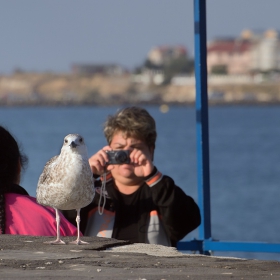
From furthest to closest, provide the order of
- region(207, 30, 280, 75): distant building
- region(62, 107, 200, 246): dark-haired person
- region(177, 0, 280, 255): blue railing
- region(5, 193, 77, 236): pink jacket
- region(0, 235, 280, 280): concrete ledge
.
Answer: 1. region(207, 30, 280, 75): distant building
2. region(177, 0, 280, 255): blue railing
3. region(62, 107, 200, 246): dark-haired person
4. region(5, 193, 77, 236): pink jacket
5. region(0, 235, 280, 280): concrete ledge

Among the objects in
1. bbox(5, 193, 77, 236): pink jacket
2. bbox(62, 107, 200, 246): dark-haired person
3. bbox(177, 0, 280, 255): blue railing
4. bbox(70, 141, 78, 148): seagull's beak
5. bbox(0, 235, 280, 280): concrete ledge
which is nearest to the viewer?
bbox(0, 235, 280, 280): concrete ledge

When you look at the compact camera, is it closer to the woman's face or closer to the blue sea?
the woman's face

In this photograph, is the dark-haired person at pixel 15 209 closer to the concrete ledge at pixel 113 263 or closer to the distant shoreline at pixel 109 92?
the concrete ledge at pixel 113 263

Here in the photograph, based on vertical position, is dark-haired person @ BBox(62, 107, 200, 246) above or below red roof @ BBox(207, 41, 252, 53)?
below

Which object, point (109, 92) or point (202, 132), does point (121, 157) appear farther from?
point (109, 92)

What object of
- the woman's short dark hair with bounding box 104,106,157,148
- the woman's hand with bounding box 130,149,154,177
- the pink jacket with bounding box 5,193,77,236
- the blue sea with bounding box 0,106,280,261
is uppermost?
the woman's short dark hair with bounding box 104,106,157,148

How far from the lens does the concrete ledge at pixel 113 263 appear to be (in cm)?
239

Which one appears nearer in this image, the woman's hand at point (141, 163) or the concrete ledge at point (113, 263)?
the concrete ledge at point (113, 263)

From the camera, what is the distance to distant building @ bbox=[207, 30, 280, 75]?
11144 cm

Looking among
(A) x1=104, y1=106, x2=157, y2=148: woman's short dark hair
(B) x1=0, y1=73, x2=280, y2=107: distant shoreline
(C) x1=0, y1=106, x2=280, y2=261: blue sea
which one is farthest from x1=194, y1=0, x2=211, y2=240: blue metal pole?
(B) x1=0, y1=73, x2=280, y2=107: distant shoreline

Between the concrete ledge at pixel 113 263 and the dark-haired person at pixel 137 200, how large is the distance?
3.37 feet

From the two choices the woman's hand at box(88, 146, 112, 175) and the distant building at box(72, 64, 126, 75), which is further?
the distant building at box(72, 64, 126, 75)

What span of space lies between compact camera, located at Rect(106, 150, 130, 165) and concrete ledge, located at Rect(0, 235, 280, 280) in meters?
1.08

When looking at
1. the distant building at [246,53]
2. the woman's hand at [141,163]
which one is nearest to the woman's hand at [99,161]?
the woman's hand at [141,163]
